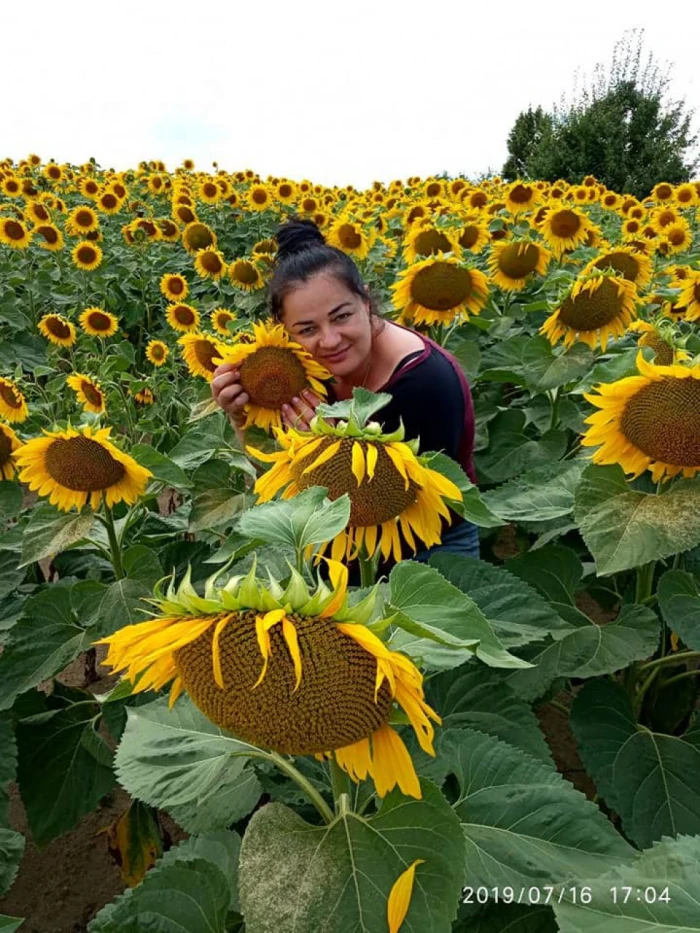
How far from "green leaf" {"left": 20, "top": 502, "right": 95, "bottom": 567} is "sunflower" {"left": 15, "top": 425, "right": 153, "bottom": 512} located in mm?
26

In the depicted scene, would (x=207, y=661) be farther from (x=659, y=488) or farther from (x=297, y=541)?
(x=659, y=488)

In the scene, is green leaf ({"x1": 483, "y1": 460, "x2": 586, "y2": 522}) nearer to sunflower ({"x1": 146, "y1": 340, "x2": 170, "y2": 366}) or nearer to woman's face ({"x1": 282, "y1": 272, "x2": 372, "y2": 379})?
woman's face ({"x1": 282, "y1": 272, "x2": 372, "y2": 379})

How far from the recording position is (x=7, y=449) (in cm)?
219

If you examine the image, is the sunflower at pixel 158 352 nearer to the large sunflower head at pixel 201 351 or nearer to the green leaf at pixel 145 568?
the large sunflower head at pixel 201 351

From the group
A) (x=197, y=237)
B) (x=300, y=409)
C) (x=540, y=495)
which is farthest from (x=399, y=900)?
(x=197, y=237)

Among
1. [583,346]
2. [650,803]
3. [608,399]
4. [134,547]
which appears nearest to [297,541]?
[608,399]

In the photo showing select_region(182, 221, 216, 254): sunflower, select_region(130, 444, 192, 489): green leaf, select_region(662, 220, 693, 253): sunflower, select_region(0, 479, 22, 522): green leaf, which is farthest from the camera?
select_region(182, 221, 216, 254): sunflower

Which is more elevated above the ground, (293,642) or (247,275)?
(247,275)

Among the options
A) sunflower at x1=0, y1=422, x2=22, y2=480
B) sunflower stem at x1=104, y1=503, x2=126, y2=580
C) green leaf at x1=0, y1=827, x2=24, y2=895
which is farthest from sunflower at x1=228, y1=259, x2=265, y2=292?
green leaf at x1=0, y1=827, x2=24, y2=895

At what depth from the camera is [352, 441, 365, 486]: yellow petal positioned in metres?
1.14

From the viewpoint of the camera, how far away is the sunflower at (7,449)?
2.16 meters

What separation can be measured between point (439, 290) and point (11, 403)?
1790mm

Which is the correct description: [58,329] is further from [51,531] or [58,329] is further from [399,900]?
[399,900]

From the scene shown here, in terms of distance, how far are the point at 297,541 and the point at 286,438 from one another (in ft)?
1.15
